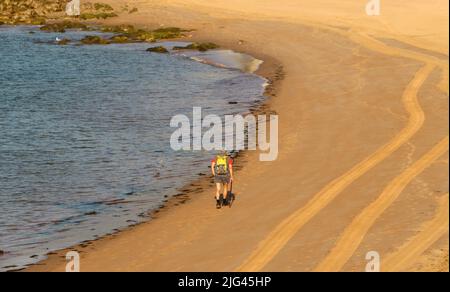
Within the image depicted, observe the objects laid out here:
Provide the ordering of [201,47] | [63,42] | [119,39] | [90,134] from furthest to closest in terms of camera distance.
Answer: [119,39] → [63,42] → [201,47] → [90,134]

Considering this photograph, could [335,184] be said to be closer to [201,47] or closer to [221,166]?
[221,166]

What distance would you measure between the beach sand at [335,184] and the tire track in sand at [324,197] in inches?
2.3

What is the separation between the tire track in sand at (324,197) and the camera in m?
24.1

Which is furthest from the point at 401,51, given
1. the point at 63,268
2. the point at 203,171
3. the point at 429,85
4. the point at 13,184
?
the point at 63,268

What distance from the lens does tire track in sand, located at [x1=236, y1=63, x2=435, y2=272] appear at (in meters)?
24.1

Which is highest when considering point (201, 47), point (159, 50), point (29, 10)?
point (201, 47)

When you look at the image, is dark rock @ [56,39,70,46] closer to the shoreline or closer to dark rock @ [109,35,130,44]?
dark rock @ [109,35,130,44]

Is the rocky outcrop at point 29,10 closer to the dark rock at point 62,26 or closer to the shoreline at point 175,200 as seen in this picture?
the dark rock at point 62,26

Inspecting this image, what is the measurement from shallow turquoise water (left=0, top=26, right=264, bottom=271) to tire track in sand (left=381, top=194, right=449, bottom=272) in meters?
10.3

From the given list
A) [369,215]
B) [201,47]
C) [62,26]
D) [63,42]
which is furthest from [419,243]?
[62,26]

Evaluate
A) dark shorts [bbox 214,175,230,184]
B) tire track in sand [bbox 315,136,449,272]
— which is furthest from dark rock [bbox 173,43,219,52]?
dark shorts [bbox 214,175,230,184]

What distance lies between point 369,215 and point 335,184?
4.61m

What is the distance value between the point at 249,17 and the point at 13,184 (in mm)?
50210

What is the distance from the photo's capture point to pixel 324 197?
96.8 feet
